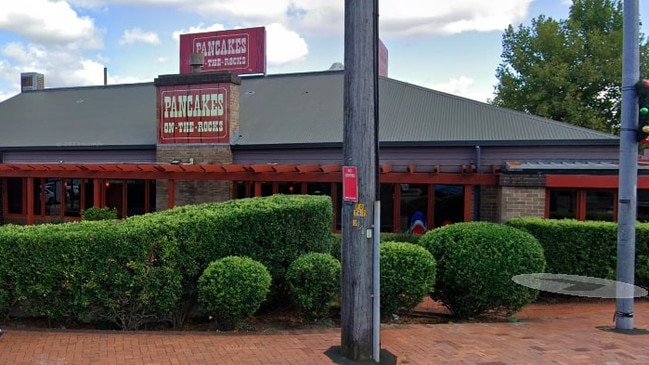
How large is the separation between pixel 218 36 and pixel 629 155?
16447 millimetres

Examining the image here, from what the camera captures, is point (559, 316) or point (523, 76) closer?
point (559, 316)

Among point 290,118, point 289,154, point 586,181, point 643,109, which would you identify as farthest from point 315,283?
point 290,118

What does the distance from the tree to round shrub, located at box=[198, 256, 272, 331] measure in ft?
81.1

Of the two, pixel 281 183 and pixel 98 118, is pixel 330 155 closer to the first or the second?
pixel 281 183

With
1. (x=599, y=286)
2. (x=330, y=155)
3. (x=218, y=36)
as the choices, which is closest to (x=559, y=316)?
(x=599, y=286)

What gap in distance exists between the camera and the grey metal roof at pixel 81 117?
1755 cm

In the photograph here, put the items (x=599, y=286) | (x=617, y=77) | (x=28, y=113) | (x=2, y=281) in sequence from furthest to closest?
(x=617, y=77) → (x=28, y=113) → (x=599, y=286) → (x=2, y=281)

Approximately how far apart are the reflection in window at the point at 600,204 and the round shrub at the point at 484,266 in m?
4.90

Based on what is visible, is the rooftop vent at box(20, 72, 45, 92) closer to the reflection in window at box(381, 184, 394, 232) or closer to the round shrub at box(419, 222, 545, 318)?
the reflection in window at box(381, 184, 394, 232)

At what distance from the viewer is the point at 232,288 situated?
6.28 m

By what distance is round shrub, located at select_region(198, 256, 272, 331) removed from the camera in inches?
248

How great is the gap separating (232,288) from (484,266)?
3.30m

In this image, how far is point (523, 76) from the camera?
30953 mm

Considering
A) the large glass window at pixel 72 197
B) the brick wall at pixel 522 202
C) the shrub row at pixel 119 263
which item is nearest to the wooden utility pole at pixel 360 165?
the shrub row at pixel 119 263
